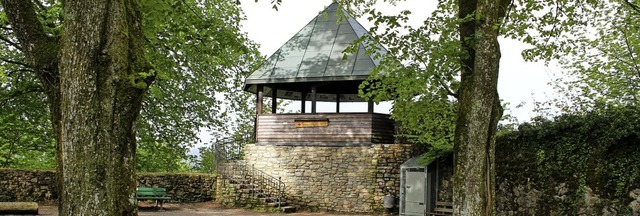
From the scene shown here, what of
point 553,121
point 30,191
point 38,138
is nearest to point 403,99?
point 553,121

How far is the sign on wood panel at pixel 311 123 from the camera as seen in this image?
1681cm

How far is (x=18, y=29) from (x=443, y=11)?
7.44 m

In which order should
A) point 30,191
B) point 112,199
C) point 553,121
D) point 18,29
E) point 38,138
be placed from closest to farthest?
1. point 112,199
2. point 18,29
3. point 553,121
4. point 30,191
5. point 38,138

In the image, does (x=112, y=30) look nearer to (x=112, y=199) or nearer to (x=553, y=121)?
(x=112, y=199)

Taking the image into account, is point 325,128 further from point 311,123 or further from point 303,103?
point 303,103

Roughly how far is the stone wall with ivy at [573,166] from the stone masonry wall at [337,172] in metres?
3.62

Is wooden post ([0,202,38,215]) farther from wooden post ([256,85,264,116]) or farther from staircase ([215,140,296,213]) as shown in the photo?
wooden post ([256,85,264,116])

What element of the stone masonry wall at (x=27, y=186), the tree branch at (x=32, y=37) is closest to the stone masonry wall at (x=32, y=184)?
the stone masonry wall at (x=27, y=186)

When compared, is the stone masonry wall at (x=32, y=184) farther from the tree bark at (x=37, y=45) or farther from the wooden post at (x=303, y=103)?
the tree bark at (x=37, y=45)

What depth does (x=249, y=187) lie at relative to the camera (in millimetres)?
17156

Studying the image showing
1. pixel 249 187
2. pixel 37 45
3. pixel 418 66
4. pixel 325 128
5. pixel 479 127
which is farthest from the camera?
pixel 249 187

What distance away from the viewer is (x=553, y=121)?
11.6 m

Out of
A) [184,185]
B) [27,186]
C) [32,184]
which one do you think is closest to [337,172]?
[184,185]

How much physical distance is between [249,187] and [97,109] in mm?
13017
